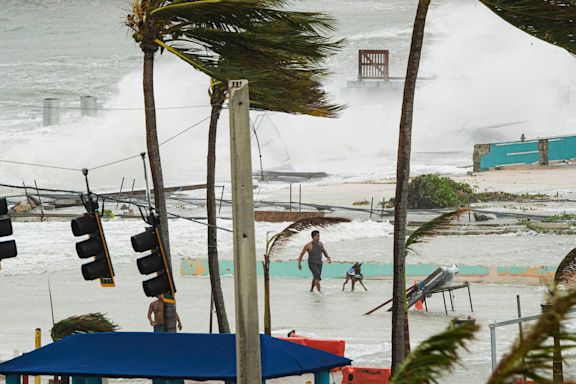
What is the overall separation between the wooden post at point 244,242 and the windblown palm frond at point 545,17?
18.3 ft

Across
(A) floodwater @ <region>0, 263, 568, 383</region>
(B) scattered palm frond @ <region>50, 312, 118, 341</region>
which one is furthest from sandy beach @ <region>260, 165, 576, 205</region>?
(B) scattered palm frond @ <region>50, 312, 118, 341</region>

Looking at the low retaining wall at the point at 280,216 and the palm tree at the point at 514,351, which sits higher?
the palm tree at the point at 514,351

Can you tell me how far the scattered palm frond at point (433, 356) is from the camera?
4520 millimetres

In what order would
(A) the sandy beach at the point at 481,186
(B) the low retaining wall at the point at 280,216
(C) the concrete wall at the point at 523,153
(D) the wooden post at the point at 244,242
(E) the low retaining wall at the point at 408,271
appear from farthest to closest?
(C) the concrete wall at the point at 523,153
(A) the sandy beach at the point at 481,186
(B) the low retaining wall at the point at 280,216
(E) the low retaining wall at the point at 408,271
(D) the wooden post at the point at 244,242

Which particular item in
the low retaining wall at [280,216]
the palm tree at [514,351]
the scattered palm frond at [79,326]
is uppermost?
the palm tree at [514,351]

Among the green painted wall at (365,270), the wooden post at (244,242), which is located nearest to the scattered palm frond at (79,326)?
the wooden post at (244,242)

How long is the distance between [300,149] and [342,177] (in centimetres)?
731

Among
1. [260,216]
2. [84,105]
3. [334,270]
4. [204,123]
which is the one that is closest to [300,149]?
[204,123]

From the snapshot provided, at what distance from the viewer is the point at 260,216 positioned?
39750 millimetres

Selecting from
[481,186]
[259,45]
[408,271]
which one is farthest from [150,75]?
[481,186]

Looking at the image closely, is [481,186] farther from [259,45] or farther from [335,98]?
[259,45]

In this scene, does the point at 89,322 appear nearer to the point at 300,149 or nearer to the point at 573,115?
the point at 300,149

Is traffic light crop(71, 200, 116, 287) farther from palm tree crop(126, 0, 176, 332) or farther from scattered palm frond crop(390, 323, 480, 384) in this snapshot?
scattered palm frond crop(390, 323, 480, 384)

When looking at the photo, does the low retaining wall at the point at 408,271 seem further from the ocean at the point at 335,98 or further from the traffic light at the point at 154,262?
the ocean at the point at 335,98
